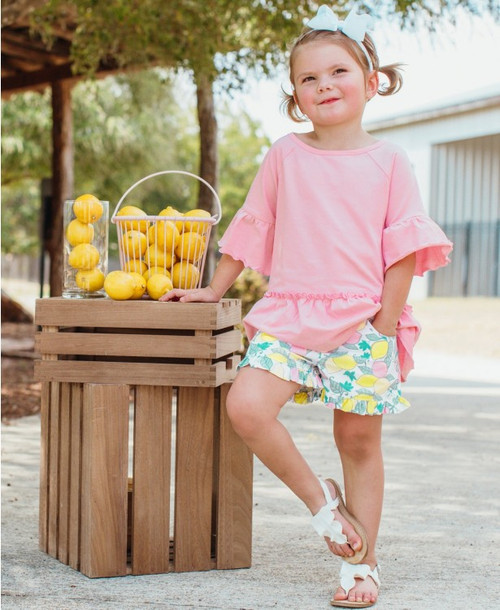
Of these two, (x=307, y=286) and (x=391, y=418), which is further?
(x=391, y=418)

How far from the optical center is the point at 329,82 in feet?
8.96

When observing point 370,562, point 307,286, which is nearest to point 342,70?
point 307,286

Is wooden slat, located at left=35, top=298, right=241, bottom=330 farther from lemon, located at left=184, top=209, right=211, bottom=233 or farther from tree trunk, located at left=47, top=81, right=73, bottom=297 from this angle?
tree trunk, located at left=47, top=81, right=73, bottom=297

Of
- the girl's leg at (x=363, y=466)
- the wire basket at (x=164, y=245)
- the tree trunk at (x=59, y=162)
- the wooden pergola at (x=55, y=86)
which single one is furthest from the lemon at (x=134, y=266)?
the tree trunk at (x=59, y=162)

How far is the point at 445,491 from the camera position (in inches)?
170

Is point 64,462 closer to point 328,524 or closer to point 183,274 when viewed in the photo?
point 183,274

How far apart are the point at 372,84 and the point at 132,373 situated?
1195 mm

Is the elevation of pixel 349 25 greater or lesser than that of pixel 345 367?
greater

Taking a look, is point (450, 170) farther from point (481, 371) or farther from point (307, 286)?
point (307, 286)

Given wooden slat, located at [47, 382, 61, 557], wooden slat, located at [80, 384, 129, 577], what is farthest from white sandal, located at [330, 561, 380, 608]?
wooden slat, located at [47, 382, 61, 557]

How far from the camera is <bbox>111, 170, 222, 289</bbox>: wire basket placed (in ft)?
10.1

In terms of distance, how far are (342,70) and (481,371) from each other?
7479 mm

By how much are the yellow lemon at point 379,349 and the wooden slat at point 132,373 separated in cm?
51

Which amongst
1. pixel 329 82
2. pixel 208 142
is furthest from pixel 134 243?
pixel 208 142
